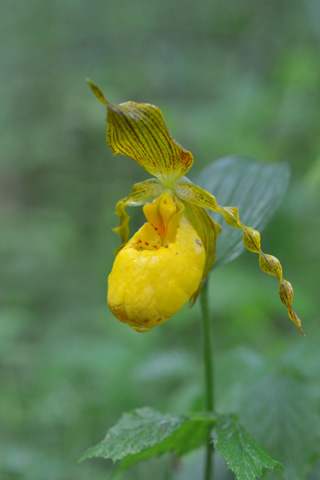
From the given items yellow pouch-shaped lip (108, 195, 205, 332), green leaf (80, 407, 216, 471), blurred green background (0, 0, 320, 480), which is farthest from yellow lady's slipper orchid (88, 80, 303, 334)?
blurred green background (0, 0, 320, 480)

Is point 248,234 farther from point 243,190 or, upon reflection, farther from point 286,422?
point 286,422

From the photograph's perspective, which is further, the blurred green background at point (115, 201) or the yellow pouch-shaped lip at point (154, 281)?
the blurred green background at point (115, 201)

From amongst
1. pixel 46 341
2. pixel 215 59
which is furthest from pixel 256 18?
pixel 46 341

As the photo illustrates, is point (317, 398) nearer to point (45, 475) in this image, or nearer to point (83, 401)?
point (45, 475)

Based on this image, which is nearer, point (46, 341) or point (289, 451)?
point (289, 451)

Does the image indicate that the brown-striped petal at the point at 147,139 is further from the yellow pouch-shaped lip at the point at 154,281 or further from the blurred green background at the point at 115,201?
the blurred green background at the point at 115,201

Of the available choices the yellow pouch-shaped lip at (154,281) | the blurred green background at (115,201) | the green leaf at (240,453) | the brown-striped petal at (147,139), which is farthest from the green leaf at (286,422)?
the brown-striped petal at (147,139)
